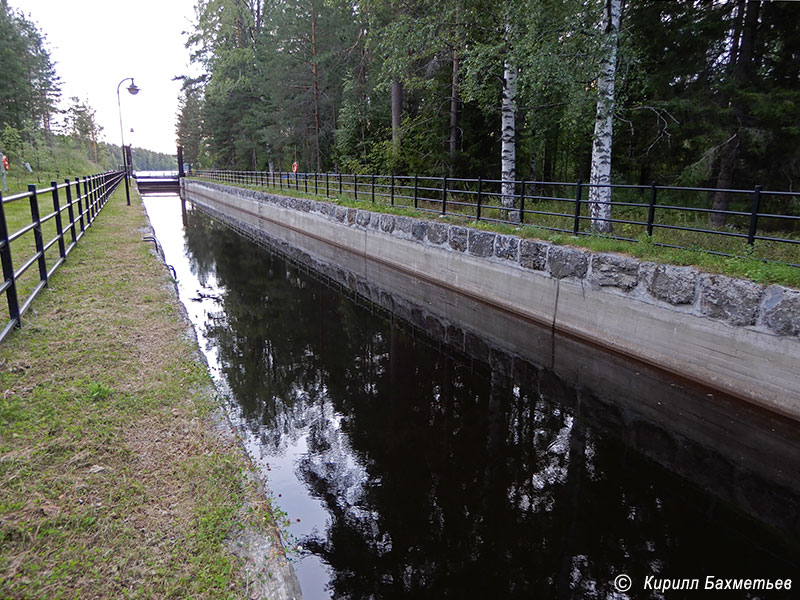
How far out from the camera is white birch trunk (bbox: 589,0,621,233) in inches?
380

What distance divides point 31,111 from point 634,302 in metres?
72.9

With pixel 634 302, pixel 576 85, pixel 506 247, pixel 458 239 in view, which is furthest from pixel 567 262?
pixel 576 85

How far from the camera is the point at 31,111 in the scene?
59438mm

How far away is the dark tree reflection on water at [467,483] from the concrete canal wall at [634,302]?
158cm

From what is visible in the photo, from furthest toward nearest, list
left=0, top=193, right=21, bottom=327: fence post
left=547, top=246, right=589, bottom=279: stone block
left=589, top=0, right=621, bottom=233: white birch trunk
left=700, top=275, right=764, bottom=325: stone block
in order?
1. left=589, top=0, right=621, bottom=233: white birch trunk
2. left=547, top=246, right=589, bottom=279: stone block
3. left=700, top=275, right=764, bottom=325: stone block
4. left=0, top=193, right=21, bottom=327: fence post

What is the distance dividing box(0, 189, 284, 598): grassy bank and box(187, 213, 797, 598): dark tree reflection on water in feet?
3.35

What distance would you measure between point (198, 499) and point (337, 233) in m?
15.2

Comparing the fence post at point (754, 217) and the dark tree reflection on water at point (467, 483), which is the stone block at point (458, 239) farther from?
the fence post at point (754, 217)

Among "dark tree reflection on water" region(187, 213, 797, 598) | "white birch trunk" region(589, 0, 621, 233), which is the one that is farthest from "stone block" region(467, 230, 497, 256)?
"dark tree reflection on water" region(187, 213, 797, 598)

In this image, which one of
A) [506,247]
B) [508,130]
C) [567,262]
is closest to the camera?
[567,262]

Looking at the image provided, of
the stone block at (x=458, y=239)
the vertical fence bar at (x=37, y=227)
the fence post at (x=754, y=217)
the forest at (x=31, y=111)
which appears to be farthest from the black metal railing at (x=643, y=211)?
the forest at (x=31, y=111)

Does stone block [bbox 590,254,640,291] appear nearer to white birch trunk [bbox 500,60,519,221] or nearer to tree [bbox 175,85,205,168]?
white birch trunk [bbox 500,60,519,221]

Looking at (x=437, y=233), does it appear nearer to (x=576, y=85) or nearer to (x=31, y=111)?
(x=576, y=85)

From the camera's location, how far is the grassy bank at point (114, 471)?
8.71 feet
